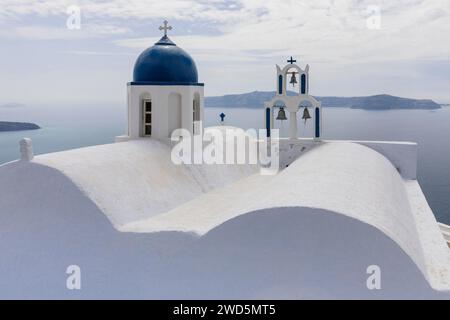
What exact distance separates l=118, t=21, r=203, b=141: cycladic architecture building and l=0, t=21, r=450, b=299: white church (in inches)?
41.0

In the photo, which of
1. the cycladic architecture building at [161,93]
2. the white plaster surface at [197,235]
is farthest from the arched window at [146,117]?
the white plaster surface at [197,235]

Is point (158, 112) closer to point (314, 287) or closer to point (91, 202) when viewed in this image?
point (91, 202)

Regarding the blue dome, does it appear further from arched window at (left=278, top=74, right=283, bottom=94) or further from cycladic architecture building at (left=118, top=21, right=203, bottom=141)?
→ arched window at (left=278, top=74, right=283, bottom=94)

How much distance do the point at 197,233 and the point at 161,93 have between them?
5.83 meters

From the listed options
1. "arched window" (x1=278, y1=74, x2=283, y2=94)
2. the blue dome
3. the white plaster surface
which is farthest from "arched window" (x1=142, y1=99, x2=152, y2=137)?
"arched window" (x1=278, y1=74, x2=283, y2=94)

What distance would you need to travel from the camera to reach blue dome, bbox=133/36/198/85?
13.3 m

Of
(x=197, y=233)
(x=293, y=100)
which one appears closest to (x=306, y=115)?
(x=293, y=100)

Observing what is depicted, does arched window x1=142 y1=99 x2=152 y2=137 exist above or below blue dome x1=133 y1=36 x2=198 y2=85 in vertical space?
below

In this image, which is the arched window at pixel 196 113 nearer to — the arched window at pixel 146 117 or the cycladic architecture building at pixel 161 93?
the cycladic architecture building at pixel 161 93

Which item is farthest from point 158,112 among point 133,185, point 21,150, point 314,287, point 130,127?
point 314,287

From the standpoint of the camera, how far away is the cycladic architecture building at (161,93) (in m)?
13.3

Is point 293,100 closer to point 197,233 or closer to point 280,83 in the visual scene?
point 280,83

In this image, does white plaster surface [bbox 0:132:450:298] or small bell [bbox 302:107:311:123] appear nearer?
white plaster surface [bbox 0:132:450:298]
